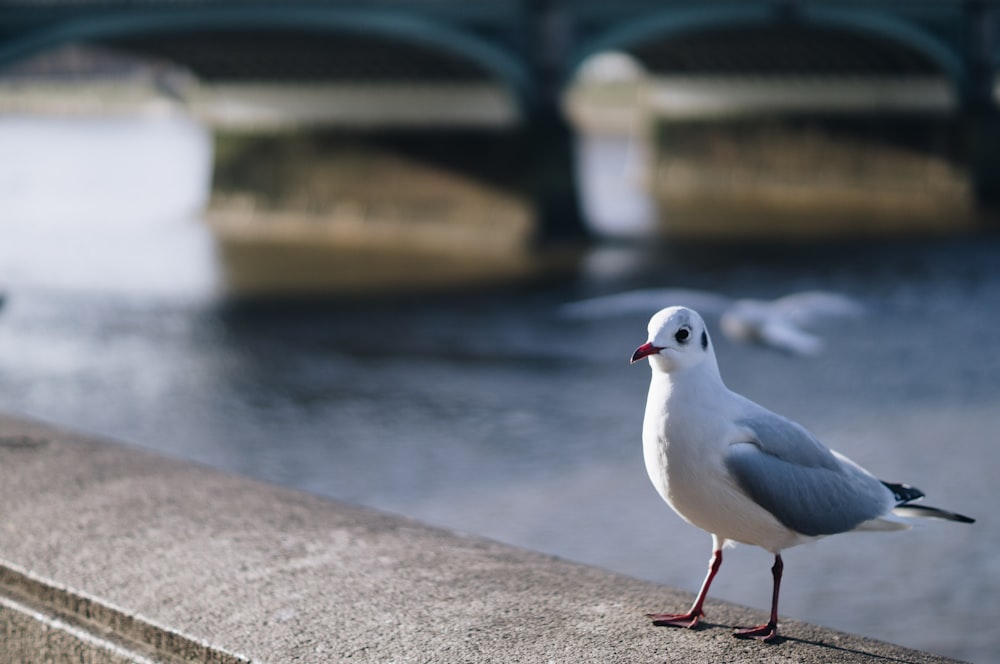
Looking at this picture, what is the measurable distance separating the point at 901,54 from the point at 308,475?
1960 cm

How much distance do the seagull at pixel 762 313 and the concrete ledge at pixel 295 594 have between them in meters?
9.64

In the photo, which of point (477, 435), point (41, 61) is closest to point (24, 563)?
point (477, 435)

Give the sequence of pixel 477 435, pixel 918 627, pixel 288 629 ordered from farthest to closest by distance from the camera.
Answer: pixel 477 435, pixel 918 627, pixel 288 629

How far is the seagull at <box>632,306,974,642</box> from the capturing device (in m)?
2.64

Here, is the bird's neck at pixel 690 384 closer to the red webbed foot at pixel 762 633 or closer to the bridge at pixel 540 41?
the red webbed foot at pixel 762 633

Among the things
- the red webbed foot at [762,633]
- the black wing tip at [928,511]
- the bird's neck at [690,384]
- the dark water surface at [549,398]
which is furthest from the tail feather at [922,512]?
the dark water surface at [549,398]

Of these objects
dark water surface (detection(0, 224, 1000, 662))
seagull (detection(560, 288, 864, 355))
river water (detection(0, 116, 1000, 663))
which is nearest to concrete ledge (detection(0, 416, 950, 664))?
river water (detection(0, 116, 1000, 663))

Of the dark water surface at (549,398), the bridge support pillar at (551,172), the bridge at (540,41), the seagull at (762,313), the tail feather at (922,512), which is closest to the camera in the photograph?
the tail feather at (922,512)

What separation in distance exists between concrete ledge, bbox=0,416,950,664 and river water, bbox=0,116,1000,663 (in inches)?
11.2

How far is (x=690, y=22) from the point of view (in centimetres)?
2188

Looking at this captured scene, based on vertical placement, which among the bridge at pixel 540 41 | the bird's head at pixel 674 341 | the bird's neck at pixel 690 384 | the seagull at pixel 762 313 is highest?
the bridge at pixel 540 41

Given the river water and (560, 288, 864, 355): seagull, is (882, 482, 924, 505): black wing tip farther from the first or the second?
(560, 288, 864, 355): seagull

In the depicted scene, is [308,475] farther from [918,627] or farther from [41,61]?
[41,61]

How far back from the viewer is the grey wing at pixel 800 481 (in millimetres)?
2678
